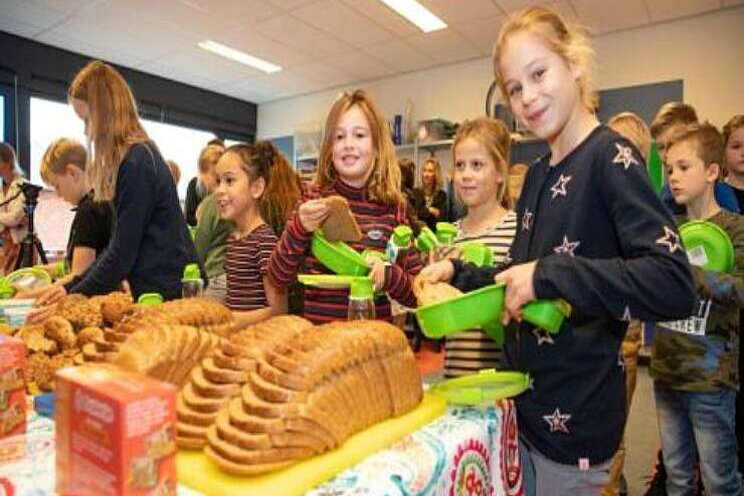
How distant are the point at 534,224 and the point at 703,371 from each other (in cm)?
117

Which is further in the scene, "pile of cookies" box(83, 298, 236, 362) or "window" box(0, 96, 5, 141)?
"window" box(0, 96, 5, 141)

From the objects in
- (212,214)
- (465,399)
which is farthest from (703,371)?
(212,214)

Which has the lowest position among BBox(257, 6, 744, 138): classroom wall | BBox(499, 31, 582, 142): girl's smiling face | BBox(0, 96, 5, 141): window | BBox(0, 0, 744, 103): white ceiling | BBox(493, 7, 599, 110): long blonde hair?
BBox(499, 31, 582, 142): girl's smiling face

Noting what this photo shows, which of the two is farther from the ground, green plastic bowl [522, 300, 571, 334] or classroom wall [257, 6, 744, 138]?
classroom wall [257, 6, 744, 138]

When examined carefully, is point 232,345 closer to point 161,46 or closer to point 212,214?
point 212,214

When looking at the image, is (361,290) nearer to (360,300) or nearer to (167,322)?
(360,300)

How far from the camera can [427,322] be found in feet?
2.69

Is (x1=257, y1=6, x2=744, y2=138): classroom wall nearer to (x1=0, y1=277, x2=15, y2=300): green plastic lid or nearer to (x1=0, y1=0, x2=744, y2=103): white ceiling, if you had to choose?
(x1=0, y1=0, x2=744, y2=103): white ceiling

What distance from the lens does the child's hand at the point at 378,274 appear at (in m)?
1.22

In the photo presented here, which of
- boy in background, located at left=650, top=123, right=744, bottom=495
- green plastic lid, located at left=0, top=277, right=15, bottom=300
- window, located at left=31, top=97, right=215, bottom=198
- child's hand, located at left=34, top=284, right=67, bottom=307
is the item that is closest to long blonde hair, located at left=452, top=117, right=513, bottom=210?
boy in background, located at left=650, top=123, right=744, bottom=495

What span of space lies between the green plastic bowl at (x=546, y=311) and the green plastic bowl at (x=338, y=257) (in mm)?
491

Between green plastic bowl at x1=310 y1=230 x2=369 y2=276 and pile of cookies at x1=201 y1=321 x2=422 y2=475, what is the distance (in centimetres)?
38

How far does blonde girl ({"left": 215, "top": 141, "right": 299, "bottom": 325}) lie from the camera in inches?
72.1

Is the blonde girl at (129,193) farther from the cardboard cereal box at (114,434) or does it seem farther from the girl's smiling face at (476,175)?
the cardboard cereal box at (114,434)
